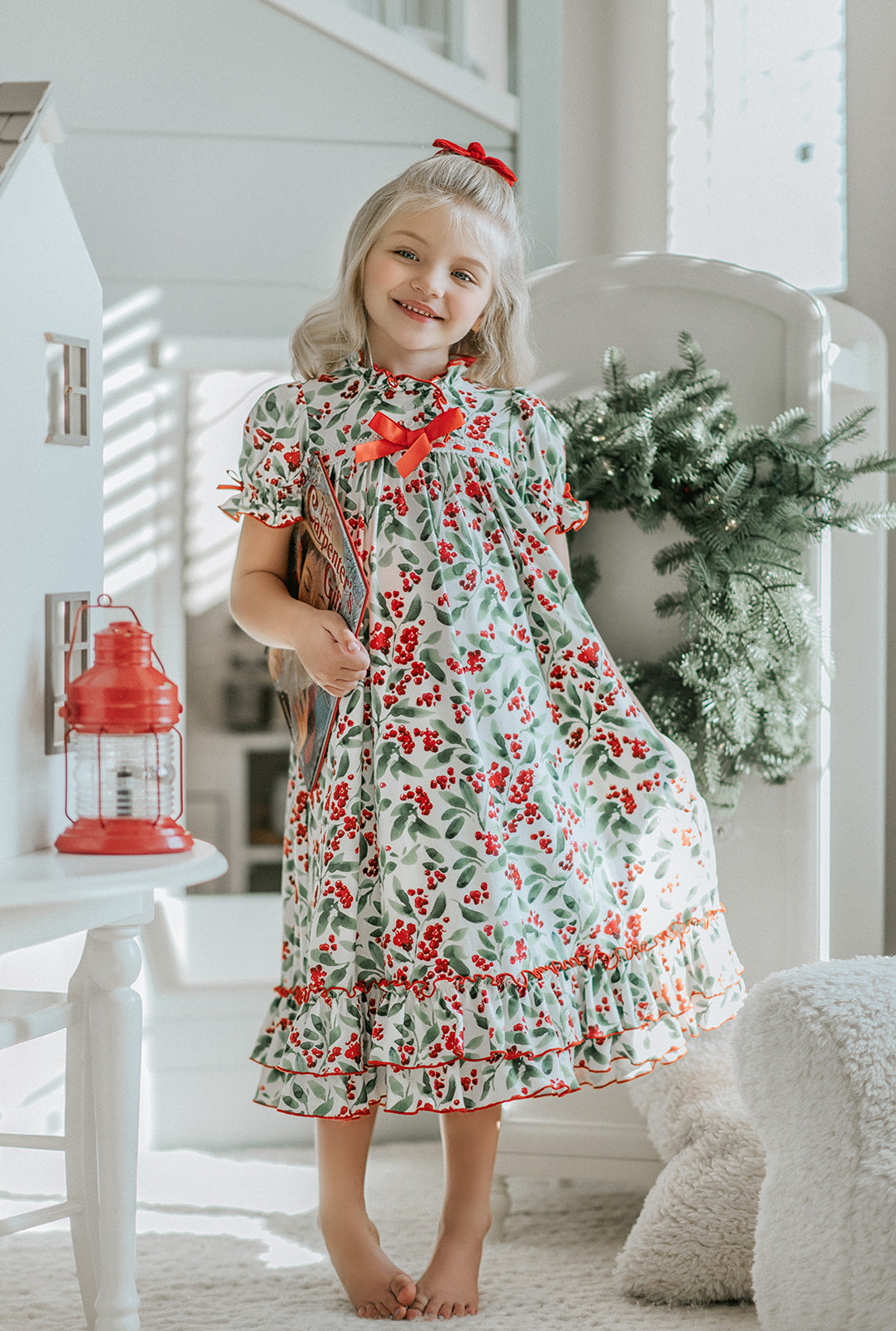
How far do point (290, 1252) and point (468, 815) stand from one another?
0.77m

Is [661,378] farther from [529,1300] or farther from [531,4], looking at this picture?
[529,1300]

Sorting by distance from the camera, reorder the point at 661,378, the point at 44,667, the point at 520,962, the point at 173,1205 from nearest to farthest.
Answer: the point at 44,667 < the point at 520,962 < the point at 661,378 < the point at 173,1205

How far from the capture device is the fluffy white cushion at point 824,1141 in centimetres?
125

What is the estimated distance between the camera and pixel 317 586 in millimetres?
1562

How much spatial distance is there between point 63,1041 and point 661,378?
143 cm

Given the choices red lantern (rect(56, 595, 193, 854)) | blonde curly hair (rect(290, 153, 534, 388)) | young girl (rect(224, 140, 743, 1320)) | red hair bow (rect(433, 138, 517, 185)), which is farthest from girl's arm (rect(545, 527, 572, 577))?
red lantern (rect(56, 595, 193, 854))

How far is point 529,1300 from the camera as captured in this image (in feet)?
5.18

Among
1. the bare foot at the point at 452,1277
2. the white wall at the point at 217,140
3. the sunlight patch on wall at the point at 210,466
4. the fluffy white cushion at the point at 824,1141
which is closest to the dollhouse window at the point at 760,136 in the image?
the white wall at the point at 217,140

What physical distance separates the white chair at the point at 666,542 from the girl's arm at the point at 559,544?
159 mm

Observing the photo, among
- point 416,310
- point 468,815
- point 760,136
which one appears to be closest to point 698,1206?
point 468,815

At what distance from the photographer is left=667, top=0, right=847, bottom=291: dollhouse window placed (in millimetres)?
2416

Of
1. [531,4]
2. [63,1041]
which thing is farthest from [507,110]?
[63,1041]

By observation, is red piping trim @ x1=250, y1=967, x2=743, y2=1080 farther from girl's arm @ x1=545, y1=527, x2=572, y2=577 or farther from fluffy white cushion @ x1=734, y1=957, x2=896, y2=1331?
girl's arm @ x1=545, y1=527, x2=572, y2=577

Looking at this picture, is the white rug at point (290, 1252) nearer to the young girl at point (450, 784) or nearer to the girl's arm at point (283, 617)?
the young girl at point (450, 784)
